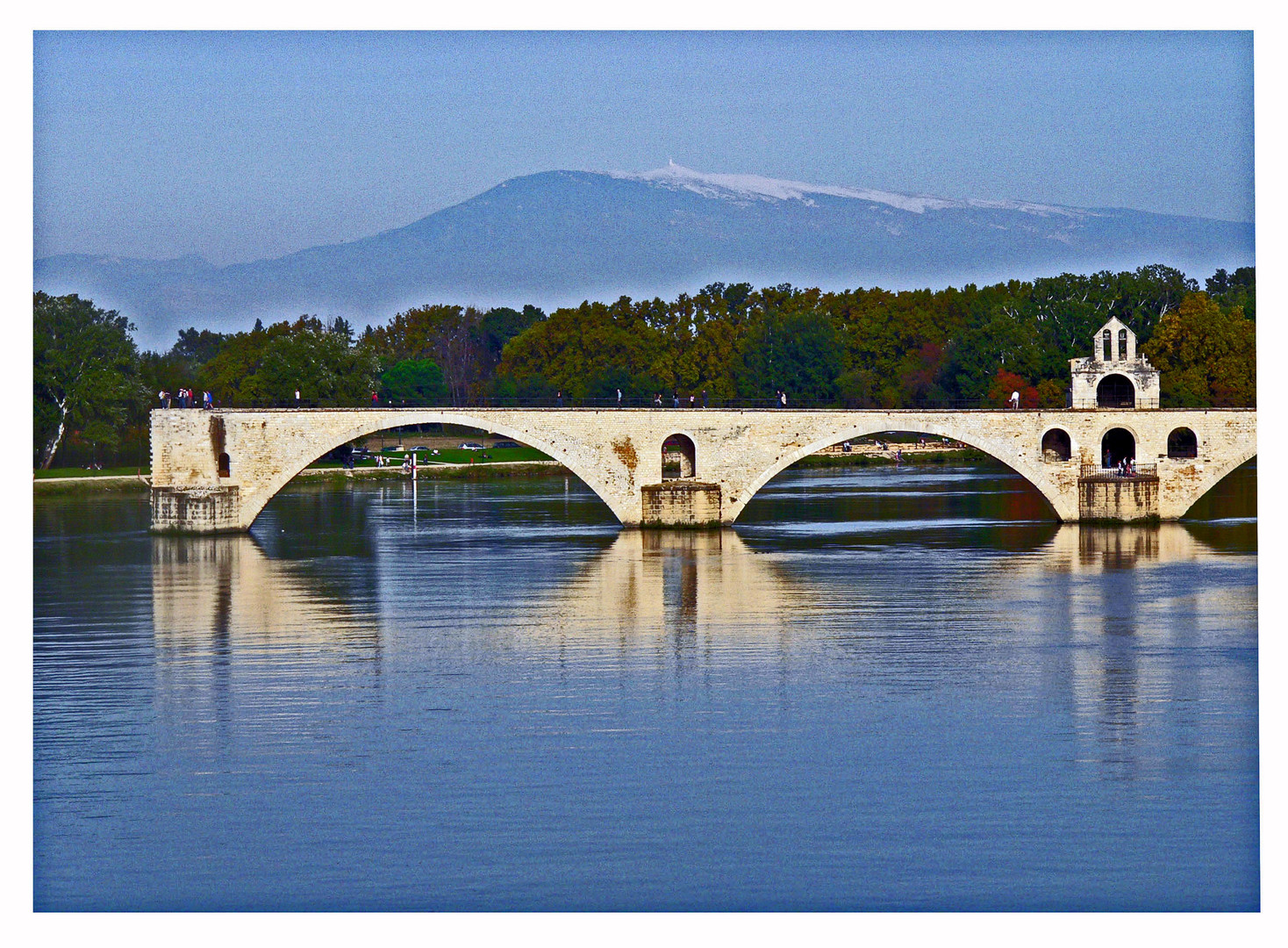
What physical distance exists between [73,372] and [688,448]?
77.5ft

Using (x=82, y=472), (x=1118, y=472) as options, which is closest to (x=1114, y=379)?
(x=1118, y=472)

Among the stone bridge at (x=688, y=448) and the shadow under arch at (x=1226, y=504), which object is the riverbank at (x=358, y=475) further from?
the shadow under arch at (x=1226, y=504)

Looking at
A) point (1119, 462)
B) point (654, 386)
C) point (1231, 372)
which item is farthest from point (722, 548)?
point (654, 386)

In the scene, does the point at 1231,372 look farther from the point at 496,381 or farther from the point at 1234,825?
the point at 1234,825

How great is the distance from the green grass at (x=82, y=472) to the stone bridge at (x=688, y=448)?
51.8 ft

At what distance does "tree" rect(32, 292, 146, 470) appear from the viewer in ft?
168

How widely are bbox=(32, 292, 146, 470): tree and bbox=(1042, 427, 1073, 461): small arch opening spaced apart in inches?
1160

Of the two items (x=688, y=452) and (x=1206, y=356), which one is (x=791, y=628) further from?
(x=1206, y=356)

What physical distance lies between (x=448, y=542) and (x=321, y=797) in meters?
21.6

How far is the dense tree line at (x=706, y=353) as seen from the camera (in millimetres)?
51969

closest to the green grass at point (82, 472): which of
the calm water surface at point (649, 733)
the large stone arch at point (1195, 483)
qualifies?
the calm water surface at point (649, 733)

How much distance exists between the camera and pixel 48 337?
51.4 meters

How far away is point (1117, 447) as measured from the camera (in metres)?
40.2

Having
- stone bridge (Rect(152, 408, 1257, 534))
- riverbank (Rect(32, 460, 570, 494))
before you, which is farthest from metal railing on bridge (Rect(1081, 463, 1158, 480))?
riverbank (Rect(32, 460, 570, 494))
